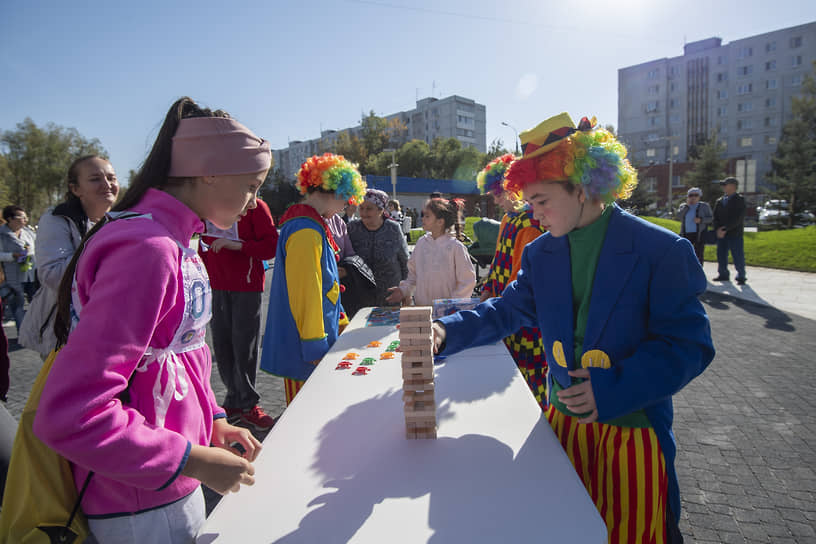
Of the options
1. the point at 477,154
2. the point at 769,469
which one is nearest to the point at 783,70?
the point at 477,154

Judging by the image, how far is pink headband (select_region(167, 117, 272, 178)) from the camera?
1.24 metres

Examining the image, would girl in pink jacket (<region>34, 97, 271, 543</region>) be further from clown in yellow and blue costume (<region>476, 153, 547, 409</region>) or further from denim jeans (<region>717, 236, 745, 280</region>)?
denim jeans (<region>717, 236, 745, 280</region>)

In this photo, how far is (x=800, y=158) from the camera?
86.9 ft

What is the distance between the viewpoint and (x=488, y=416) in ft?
5.70

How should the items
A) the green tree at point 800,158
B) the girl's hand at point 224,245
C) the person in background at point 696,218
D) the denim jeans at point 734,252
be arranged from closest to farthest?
the girl's hand at point 224,245
the denim jeans at point 734,252
the person in background at point 696,218
the green tree at point 800,158

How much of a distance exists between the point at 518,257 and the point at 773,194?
1226 inches

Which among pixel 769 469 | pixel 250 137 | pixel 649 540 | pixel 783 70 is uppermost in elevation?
pixel 783 70

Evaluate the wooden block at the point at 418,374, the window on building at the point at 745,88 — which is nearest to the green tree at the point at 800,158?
the wooden block at the point at 418,374

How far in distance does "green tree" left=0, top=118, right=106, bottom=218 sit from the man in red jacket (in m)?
39.6

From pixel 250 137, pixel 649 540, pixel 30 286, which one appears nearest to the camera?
pixel 250 137

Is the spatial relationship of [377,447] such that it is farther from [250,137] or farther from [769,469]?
[769,469]

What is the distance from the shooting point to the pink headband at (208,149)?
124 cm

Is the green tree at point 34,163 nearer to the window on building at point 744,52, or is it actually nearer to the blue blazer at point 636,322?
the blue blazer at point 636,322

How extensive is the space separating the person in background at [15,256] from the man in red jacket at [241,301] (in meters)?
4.93
